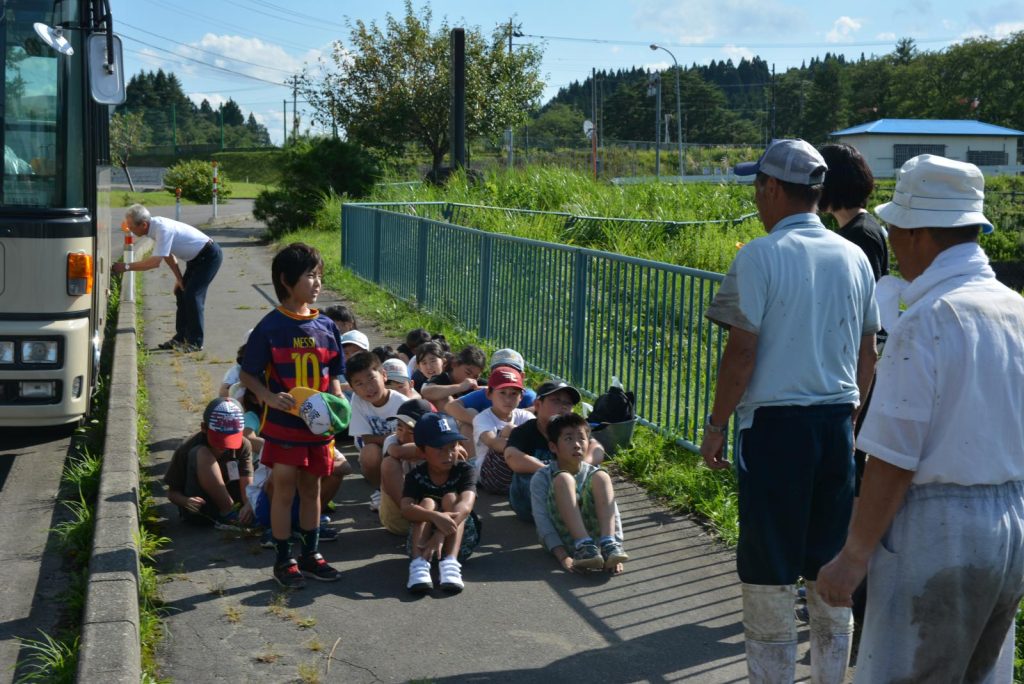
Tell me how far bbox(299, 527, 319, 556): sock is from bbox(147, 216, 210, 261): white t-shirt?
21.6ft

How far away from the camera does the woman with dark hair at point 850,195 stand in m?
4.40

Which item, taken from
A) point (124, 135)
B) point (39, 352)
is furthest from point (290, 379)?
point (124, 135)

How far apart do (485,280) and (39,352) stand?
468cm

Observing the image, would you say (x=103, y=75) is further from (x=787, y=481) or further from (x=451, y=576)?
(x=787, y=481)

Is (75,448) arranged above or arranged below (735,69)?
below

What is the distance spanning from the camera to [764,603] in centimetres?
350

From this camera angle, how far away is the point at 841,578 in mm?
2619

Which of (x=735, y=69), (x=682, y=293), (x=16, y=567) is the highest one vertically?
(x=735, y=69)

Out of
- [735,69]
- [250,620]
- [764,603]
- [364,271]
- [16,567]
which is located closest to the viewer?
[764,603]

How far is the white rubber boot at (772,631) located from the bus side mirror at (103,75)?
208 inches

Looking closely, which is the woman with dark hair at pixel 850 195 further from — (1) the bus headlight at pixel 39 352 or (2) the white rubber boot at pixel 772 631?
(1) the bus headlight at pixel 39 352

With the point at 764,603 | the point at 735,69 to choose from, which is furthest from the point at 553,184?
the point at 735,69

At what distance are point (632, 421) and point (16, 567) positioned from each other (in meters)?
3.72

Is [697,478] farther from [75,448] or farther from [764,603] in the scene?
[75,448]
